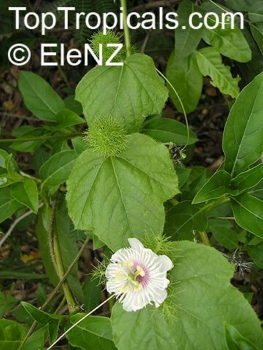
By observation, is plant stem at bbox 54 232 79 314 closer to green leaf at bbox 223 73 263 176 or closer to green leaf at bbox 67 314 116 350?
green leaf at bbox 67 314 116 350

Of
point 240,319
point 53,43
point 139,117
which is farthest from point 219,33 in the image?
point 240,319

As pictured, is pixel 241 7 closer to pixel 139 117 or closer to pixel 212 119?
pixel 139 117

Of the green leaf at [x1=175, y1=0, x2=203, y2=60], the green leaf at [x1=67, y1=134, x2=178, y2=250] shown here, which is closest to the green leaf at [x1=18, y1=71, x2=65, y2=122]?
the green leaf at [x1=175, y1=0, x2=203, y2=60]

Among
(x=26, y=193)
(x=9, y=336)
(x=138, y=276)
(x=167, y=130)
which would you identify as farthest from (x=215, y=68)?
(x=9, y=336)

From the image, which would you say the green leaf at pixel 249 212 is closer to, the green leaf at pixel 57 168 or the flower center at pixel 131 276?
the flower center at pixel 131 276

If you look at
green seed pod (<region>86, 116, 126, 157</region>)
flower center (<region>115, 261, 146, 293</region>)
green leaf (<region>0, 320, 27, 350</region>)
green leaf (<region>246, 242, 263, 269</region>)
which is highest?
green seed pod (<region>86, 116, 126, 157</region>)

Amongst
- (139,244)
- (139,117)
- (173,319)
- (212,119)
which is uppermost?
(139,117)
